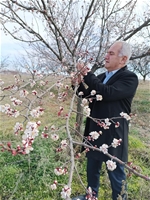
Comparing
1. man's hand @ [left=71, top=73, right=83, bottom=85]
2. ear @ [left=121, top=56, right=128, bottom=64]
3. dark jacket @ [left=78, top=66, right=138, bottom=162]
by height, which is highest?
ear @ [left=121, top=56, right=128, bottom=64]

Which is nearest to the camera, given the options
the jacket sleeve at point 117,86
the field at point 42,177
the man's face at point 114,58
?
the jacket sleeve at point 117,86

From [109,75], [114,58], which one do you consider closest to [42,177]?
[109,75]

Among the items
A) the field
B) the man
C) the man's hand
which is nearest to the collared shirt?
the man

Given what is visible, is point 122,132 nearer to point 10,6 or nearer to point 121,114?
point 121,114

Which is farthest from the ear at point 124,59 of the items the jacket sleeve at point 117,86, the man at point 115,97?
the jacket sleeve at point 117,86

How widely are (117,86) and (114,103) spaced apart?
0.19 m

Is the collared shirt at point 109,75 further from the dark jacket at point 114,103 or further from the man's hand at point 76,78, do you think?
the man's hand at point 76,78

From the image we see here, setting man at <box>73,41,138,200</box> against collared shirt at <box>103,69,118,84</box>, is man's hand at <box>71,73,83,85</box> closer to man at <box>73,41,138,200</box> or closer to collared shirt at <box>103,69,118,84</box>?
man at <box>73,41,138,200</box>

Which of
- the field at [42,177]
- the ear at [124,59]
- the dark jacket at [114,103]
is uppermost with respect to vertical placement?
the ear at [124,59]

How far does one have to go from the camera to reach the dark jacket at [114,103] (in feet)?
5.96

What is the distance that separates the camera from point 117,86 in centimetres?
182

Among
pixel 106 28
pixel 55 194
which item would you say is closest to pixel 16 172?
pixel 55 194

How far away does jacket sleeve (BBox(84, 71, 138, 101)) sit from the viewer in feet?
5.88

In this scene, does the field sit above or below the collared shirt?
below
